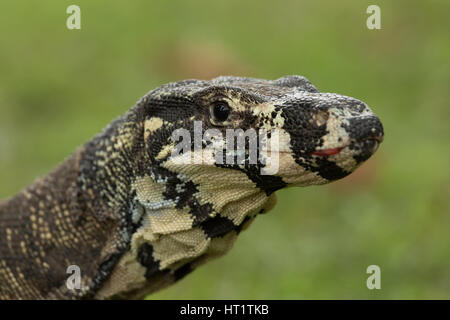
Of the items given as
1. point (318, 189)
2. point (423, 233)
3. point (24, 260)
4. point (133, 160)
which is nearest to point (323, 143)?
point (133, 160)

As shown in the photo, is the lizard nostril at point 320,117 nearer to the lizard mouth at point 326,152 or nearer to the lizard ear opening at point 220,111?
the lizard mouth at point 326,152

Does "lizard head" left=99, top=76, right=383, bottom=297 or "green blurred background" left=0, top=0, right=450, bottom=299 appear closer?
"lizard head" left=99, top=76, right=383, bottom=297

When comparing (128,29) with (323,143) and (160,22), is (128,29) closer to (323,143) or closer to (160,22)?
(160,22)

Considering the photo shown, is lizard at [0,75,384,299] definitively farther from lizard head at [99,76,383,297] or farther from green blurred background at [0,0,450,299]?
green blurred background at [0,0,450,299]

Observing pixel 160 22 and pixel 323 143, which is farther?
pixel 160 22

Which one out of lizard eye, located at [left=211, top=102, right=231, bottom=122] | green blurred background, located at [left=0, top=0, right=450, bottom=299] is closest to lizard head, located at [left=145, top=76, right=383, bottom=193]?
lizard eye, located at [left=211, top=102, right=231, bottom=122]

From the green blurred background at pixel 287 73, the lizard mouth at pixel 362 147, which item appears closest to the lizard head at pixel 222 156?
the lizard mouth at pixel 362 147

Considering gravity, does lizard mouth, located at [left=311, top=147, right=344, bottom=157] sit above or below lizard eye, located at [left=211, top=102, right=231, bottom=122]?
below

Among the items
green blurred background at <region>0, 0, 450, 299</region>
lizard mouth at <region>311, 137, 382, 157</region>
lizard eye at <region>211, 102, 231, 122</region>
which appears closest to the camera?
lizard mouth at <region>311, 137, 382, 157</region>

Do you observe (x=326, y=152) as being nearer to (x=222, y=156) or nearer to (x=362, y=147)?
(x=362, y=147)
